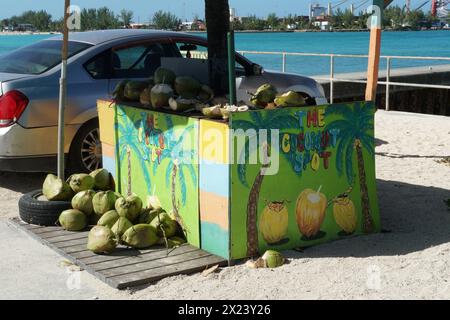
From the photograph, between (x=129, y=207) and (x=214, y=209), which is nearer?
(x=214, y=209)

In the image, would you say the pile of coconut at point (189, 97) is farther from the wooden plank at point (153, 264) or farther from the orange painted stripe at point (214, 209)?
the wooden plank at point (153, 264)

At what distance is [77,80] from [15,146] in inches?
39.3

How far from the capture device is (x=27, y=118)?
7.49 metres

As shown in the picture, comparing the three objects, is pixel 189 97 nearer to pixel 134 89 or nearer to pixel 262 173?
pixel 134 89

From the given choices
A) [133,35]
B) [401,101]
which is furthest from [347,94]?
[133,35]

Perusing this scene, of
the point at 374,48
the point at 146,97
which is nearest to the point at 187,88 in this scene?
the point at 146,97

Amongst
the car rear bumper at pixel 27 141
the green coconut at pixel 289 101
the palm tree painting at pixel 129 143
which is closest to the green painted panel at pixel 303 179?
the green coconut at pixel 289 101

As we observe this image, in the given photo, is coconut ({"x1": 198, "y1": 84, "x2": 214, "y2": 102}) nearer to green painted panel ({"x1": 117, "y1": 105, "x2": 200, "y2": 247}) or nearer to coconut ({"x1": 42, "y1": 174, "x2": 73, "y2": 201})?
green painted panel ({"x1": 117, "y1": 105, "x2": 200, "y2": 247})

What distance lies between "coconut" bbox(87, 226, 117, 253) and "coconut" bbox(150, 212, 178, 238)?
0.39 m

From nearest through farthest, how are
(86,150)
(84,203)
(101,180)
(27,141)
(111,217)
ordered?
(111,217)
(84,203)
(101,180)
(27,141)
(86,150)

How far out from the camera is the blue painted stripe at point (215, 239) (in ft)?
18.0

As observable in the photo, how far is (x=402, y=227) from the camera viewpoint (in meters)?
6.46

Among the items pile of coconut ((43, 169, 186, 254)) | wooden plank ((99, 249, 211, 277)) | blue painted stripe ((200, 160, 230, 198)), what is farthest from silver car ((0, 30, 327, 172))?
wooden plank ((99, 249, 211, 277))

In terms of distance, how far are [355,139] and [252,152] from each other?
1.09 metres
